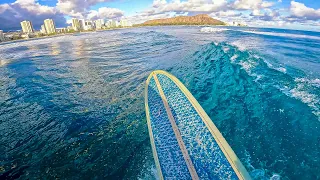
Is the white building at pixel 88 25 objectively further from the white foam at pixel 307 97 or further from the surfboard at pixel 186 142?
the white foam at pixel 307 97

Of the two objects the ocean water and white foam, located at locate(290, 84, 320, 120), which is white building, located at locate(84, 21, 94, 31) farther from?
white foam, located at locate(290, 84, 320, 120)

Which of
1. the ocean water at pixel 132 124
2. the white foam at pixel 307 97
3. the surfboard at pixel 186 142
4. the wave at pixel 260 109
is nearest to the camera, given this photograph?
the surfboard at pixel 186 142

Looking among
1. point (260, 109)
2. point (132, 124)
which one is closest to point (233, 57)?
point (260, 109)

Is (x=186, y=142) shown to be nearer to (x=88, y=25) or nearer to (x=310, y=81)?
(x=310, y=81)

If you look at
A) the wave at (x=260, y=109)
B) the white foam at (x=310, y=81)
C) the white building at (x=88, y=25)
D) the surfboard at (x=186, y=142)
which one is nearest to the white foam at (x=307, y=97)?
the wave at (x=260, y=109)

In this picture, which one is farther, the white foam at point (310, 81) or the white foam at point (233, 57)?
the white foam at point (233, 57)

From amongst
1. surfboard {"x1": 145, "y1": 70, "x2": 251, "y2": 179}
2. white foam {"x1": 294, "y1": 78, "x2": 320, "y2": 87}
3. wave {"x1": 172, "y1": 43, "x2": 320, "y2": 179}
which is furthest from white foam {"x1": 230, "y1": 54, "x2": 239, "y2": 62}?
surfboard {"x1": 145, "y1": 70, "x2": 251, "y2": 179}

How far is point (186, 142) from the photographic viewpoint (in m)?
5.16

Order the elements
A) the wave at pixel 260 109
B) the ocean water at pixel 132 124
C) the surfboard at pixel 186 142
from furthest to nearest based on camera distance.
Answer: the wave at pixel 260 109
the ocean water at pixel 132 124
the surfboard at pixel 186 142

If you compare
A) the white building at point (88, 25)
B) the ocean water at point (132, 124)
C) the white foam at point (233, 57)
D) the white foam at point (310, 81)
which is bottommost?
the ocean water at point (132, 124)

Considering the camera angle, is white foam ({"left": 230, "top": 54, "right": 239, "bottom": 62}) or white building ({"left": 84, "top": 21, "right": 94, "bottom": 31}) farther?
white building ({"left": 84, "top": 21, "right": 94, "bottom": 31})

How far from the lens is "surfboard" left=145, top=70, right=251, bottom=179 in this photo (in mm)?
4316

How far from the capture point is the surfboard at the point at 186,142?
14.2ft

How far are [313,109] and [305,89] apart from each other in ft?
7.27
